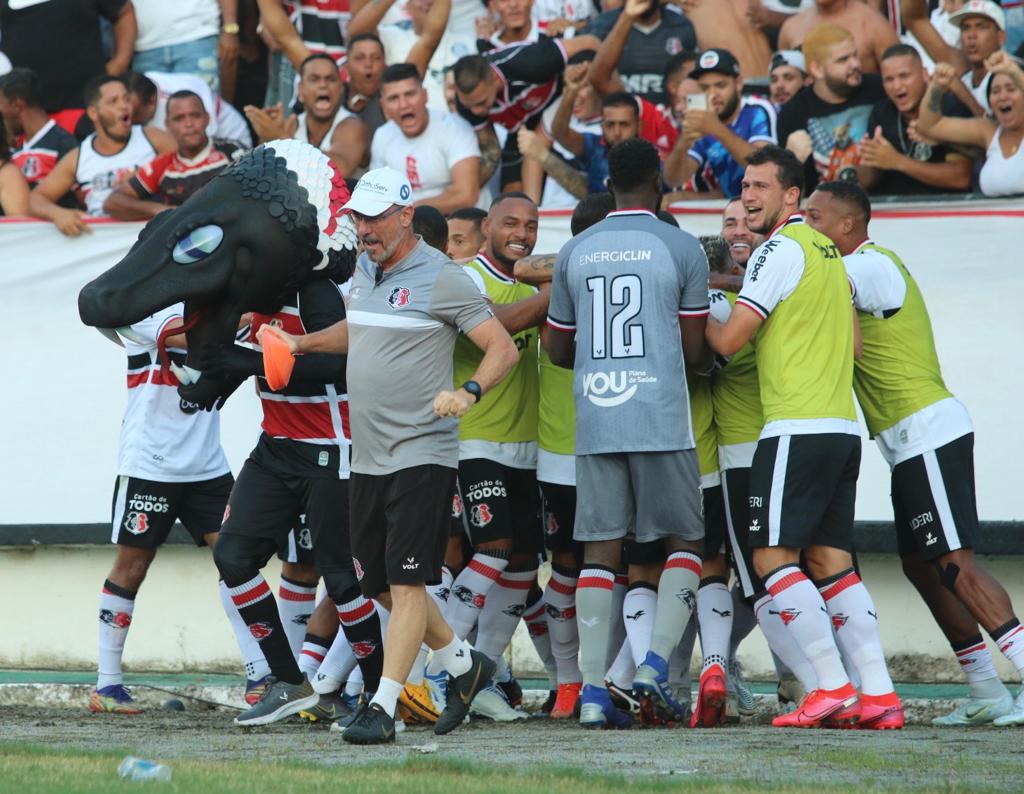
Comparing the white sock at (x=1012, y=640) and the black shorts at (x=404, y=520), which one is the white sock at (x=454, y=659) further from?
the white sock at (x=1012, y=640)

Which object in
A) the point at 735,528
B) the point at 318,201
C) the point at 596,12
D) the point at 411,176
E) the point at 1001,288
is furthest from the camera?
the point at 596,12

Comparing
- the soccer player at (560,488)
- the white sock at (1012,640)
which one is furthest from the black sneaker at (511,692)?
the white sock at (1012,640)

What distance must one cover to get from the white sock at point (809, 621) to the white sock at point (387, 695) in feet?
5.53

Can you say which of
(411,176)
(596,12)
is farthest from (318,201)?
(596,12)

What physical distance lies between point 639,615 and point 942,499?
1464mm

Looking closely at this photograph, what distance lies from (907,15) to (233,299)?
19.7 feet

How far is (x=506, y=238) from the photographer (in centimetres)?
822

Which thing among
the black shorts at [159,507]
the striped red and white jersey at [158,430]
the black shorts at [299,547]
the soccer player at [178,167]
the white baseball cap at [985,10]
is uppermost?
the white baseball cap at [985,10]

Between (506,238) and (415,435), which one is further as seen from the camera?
(506,238)

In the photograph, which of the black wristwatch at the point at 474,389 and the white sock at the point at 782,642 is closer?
the black wristwatch at the point at 474,389

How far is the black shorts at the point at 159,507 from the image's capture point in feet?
29.0

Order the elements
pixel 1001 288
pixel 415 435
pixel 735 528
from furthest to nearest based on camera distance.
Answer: pixel 1001 288
pixel 735 528
pixel 415 435

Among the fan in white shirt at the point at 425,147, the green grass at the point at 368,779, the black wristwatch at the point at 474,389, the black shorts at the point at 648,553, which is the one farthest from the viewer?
the fan in white shirt at the point at 425,147

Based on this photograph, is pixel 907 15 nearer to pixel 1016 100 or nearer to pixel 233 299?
pixel 1016 100
